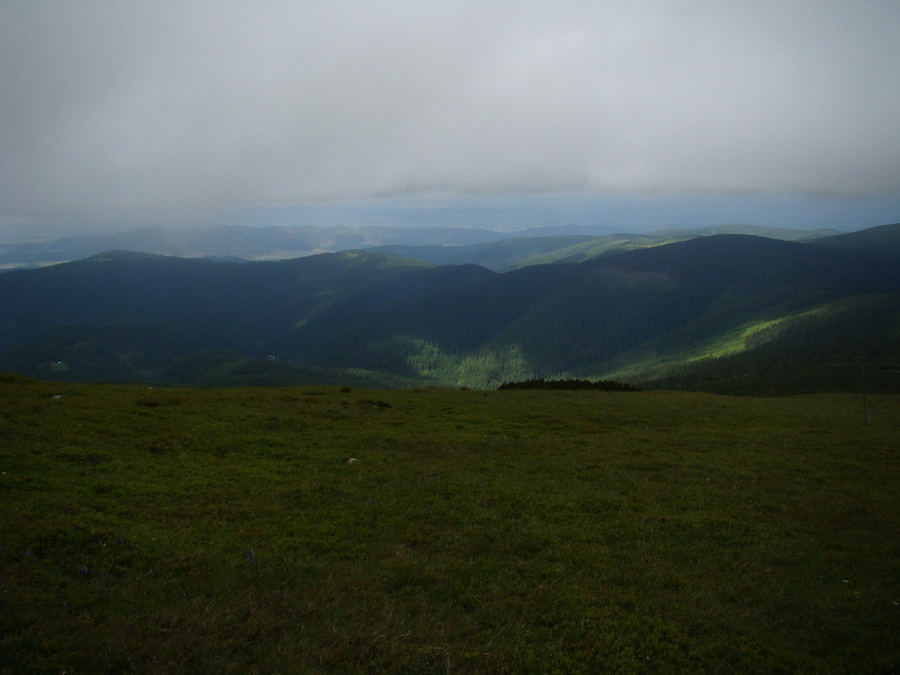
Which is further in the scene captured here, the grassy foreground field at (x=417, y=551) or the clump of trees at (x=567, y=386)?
the clump of trees at (x=567, y=386)

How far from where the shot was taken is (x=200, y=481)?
1778 centimetres

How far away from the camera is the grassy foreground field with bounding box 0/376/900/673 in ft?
29.0

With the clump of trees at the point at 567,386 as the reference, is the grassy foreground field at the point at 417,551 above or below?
above

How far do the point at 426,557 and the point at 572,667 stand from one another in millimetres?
5231

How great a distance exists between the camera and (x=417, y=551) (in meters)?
13.4

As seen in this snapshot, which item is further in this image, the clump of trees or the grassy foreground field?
the clump of trees

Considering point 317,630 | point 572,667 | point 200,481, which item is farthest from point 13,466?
point 572,667

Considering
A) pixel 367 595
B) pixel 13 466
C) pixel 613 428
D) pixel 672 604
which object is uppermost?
pixel 13 466

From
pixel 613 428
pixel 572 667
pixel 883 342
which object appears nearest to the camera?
pixel 572 667

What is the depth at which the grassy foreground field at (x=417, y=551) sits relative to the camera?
348 inches

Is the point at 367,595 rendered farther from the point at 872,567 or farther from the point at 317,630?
the point at 872,567

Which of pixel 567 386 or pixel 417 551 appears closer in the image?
pixel 417 551

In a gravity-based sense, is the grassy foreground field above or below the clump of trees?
above

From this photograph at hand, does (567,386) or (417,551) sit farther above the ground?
(417,551)
